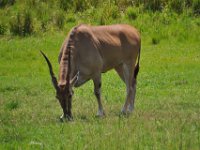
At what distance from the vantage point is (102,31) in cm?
1415

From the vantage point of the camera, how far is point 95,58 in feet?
44.3

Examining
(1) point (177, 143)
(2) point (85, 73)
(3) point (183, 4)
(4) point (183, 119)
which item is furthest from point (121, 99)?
(3) point (183, 4)

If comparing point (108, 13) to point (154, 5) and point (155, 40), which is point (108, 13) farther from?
point (155, 40)

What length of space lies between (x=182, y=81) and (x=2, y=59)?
7900 mm

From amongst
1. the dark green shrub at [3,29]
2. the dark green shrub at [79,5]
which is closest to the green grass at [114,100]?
the dark green shrub at [3,29]

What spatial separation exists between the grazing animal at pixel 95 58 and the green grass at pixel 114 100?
1.67 ft

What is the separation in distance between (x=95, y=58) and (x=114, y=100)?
2.30m

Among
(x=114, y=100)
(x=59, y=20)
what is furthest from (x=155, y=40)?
(x=114, y=100)

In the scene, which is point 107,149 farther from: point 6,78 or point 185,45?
point 185,45

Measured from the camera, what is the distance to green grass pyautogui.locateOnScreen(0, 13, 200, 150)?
967cm

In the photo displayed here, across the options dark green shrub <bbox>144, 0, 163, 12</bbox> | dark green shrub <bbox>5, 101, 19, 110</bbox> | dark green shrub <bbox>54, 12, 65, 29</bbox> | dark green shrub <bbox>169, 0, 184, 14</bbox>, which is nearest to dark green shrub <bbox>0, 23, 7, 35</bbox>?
dark green shrub <bbox>54, 12, 65, 29</bbox>

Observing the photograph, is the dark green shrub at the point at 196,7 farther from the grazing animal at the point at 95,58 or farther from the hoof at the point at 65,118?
the hoof at the point at 65,118

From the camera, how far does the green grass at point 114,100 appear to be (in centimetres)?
967

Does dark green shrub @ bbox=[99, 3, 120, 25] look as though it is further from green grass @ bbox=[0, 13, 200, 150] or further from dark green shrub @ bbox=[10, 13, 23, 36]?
dark green shrub @ bbox=[10, 13, 23, 36]
